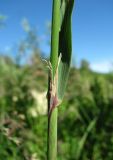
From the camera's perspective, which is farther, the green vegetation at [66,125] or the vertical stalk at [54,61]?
the green vegetation at [66,125]

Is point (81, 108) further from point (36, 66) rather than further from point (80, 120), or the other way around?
point (36, 66)

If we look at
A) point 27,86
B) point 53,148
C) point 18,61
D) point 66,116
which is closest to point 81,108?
point 66,116

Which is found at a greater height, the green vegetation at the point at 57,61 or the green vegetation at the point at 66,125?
the green vegetation at the point at 57,61

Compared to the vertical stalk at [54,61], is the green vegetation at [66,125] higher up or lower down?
lower down

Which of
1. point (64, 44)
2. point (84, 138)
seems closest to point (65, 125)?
point (84, 138)

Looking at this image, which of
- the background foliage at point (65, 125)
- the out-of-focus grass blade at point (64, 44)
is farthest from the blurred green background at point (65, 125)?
the out-of-focus grass blade at point (64, 44)

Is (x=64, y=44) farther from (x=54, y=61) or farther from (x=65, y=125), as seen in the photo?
(x=65, y=125)

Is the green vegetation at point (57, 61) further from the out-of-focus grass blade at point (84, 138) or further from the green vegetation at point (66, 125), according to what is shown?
the out-of-focus grass blade at point (84, 138)

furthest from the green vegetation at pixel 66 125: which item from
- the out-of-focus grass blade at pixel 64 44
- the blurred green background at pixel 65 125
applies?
the out-of-focus grass blade at pixel 64 44
